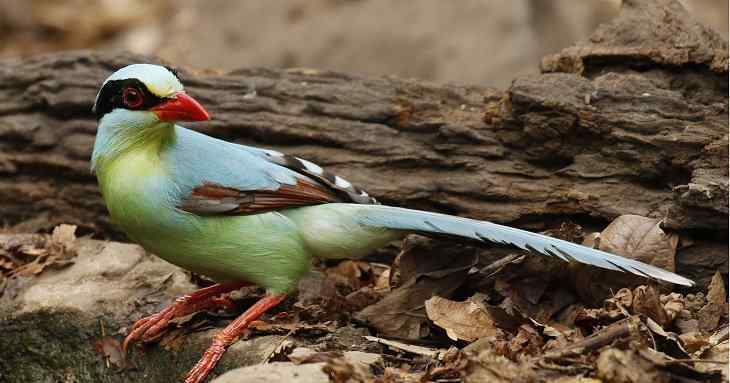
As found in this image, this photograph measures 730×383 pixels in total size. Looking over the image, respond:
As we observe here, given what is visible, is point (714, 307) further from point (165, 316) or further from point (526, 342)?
point (165, 316)

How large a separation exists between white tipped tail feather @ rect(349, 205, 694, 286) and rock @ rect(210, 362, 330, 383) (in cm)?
100

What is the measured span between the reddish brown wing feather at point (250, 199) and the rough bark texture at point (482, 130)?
2.63ft

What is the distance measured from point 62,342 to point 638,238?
2.92 m

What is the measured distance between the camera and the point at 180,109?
470 cm

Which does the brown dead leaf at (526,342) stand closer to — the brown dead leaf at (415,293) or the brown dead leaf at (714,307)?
the brown dead leaf at (415,293)

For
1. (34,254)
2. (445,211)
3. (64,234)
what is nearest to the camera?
(445,211)

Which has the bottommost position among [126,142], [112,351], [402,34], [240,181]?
[112,351]

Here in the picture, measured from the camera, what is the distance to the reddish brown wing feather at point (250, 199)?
480cm

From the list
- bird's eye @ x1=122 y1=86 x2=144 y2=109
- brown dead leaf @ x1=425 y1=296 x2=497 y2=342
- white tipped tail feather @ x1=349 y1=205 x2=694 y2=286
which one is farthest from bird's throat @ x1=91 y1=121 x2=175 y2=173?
brown dead leaf @ x1=425 y1=296 x2=497 y2=342

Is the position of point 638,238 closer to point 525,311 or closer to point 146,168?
point 525,311

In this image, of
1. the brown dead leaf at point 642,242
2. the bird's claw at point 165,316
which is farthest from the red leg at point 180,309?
the brown dead leaf at point 642,242

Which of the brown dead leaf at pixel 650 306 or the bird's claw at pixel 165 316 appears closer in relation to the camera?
the brown dead leaf at pixel 650 306

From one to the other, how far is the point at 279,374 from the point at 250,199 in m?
1.18

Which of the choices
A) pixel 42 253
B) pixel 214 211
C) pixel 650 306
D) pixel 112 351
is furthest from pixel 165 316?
pixel 650 306
